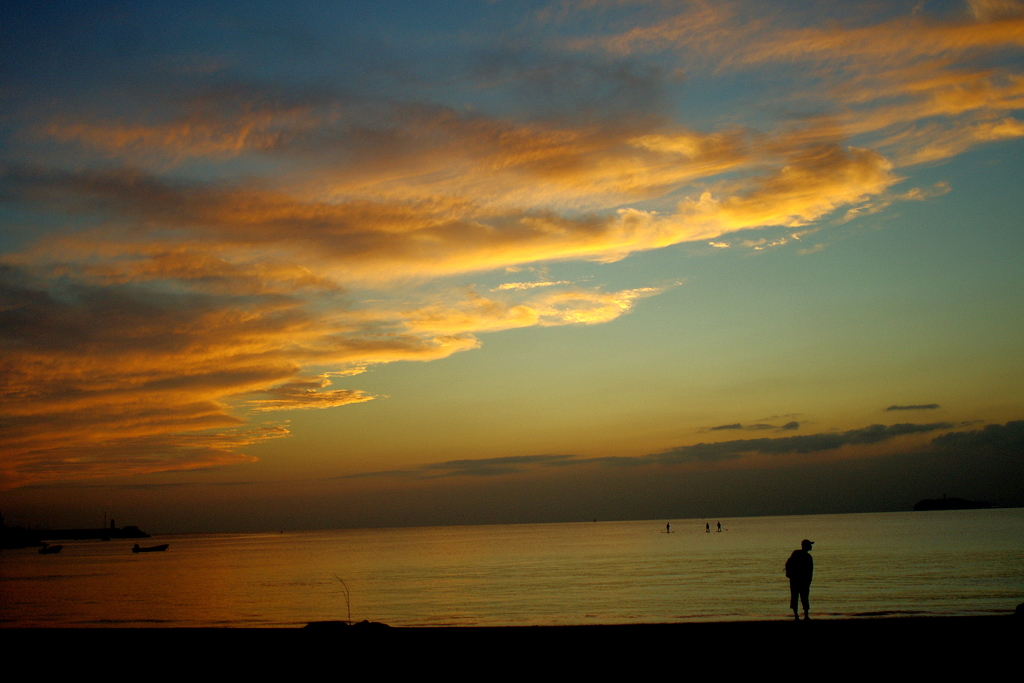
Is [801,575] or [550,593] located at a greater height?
→ [801,575]

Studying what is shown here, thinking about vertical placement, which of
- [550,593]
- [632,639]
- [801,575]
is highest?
[801,575]

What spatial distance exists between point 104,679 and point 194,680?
5.85 ft

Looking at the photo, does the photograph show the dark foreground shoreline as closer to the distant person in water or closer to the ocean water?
the distant person in water

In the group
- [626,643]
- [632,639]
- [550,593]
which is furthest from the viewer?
[550,593]

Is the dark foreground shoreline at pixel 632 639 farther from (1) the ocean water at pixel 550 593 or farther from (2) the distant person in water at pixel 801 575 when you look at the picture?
(1) the ocean water at pixel 550 593

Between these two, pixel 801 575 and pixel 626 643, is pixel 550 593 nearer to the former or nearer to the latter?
pixel 801 575

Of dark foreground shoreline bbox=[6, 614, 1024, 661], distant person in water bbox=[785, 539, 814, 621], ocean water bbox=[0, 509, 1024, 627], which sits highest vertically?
distant person in water bbox=[785, 539, 814, 621]

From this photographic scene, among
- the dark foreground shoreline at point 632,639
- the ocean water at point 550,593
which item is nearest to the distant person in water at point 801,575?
the dark foreground shoreline at point 632,639

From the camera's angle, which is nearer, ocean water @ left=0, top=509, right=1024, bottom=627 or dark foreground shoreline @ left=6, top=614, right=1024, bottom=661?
dark foreground shoreline @ left=6, top=614, right=1024, bottom=661

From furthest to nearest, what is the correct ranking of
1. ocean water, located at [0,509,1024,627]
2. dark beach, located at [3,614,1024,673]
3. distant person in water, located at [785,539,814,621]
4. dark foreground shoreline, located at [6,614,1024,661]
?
ocean water, located at [0,509,1024,627], distant person in water, located at [785,539,814,621], dark foreground shoreline, located at [6,614,1024,661], dark beach, located at [3,614,1024,673]

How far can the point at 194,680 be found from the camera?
12.9m

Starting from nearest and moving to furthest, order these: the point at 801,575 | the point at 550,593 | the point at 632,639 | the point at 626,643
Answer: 1. the point at 626,643
2. the point at 632,639
3. the point at 801,575
4. the point at 550,593

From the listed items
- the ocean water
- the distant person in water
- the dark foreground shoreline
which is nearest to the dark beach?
the dark foreground shoreline

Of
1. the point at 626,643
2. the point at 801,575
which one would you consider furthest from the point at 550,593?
the point at 626,643
